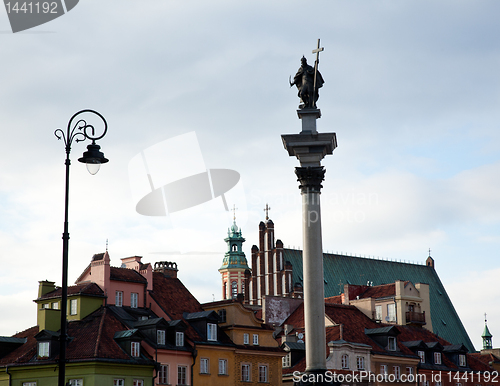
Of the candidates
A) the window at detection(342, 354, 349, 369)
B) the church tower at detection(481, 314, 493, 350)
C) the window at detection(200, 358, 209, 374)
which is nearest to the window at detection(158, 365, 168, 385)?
the window at detection(200, 358, 209, 374)

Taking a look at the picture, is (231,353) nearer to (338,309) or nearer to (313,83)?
(338,309)

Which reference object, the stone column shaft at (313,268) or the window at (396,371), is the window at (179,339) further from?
the stone column shaft at (313,268)

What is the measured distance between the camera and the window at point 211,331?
5581 cm

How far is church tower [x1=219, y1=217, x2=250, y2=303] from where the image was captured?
129250 mm

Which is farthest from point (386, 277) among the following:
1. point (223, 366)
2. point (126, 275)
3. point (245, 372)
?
point (126, 275)

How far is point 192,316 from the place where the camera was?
5719 centimetres

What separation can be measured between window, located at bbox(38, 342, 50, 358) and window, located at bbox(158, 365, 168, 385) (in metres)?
6.89

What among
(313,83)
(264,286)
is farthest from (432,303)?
(313,83)

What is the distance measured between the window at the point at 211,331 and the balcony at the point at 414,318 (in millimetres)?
32122

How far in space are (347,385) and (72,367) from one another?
21.4 m

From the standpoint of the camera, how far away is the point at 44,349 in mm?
49875

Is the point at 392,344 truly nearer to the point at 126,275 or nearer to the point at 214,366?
the point at 214,366

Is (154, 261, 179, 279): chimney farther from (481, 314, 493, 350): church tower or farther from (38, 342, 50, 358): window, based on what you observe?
(481, 314, 493, 350): church tower

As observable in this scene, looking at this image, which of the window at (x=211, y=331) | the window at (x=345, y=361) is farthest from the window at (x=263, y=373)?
the window at (x=345, y=361)
